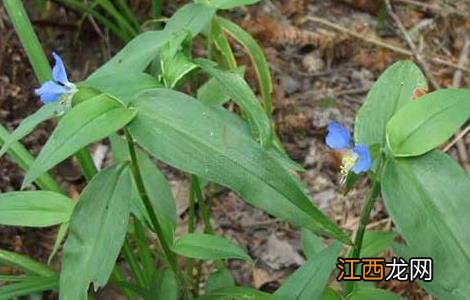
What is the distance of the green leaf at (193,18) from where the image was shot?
1.52m

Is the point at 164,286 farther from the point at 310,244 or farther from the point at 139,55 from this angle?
the point at 139,55

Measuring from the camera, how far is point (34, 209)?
5.00ft

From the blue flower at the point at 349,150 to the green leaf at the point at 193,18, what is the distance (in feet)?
1.33

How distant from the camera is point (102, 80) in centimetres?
Result: 128

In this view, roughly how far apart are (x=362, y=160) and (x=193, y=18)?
0.52 meters

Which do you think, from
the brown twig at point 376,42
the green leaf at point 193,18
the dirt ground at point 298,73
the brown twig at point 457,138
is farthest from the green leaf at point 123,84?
the brown twig at point 376,42

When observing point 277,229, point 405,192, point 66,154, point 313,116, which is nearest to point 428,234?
point 405,192

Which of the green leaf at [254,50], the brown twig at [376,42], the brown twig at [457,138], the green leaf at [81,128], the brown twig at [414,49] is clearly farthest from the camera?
the brown twig at [376,42]

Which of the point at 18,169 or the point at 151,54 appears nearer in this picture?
the point at 151,54

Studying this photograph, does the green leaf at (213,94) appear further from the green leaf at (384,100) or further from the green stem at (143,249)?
the green leaf at (384,100)

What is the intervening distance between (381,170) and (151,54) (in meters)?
0.44

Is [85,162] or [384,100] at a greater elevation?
[384,100]

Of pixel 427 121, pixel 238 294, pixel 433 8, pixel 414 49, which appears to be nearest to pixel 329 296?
pixel 238 294

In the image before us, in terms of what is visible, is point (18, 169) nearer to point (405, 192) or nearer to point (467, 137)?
point (467, 137)
